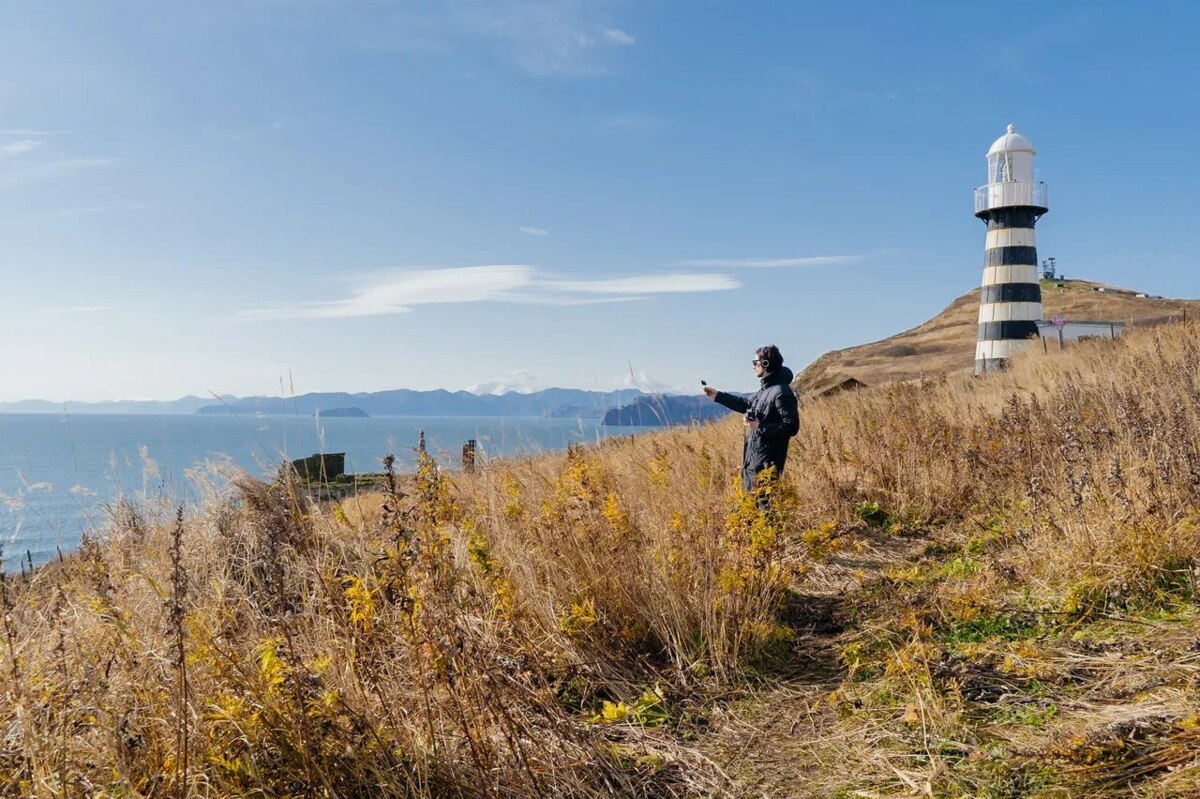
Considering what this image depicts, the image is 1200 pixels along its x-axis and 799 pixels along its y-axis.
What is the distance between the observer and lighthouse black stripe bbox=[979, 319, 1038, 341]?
26125 millimetres

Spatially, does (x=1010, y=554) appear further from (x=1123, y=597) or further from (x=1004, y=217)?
(x=1004, y=217)

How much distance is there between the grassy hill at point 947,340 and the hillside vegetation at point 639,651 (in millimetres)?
33467

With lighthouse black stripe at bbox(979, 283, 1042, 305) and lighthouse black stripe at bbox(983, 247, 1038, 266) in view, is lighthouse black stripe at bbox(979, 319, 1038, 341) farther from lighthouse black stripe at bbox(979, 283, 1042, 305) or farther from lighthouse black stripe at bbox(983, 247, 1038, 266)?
lighthouse black stripe at bbox(983, 247, 1038, 266)

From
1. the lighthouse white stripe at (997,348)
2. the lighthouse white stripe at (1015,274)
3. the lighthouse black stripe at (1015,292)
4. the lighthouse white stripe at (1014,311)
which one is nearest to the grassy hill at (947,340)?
the lighthouse white stripe at (997,348)

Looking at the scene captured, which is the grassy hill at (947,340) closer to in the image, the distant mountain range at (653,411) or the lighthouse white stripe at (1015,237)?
the lighthouse white stripe at (1015,237)

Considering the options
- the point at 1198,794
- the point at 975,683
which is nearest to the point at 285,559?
the point at 975,683

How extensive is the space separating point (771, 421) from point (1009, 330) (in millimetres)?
23756

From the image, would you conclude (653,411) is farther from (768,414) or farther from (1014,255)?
(1014,255)

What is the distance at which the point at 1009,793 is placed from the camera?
2363 mm

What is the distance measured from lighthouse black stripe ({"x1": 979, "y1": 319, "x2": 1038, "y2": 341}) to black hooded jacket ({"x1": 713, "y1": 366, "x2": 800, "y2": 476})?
76.4ft

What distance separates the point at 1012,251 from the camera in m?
26.2

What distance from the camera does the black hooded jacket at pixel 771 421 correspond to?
664 centimetres

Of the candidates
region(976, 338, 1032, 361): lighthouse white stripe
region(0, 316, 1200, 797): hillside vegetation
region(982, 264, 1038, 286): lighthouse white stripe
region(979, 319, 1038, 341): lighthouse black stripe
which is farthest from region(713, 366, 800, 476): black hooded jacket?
region(982, 264, 1038, 286): lighthouse white stripe

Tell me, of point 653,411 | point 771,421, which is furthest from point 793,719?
point 653,411
